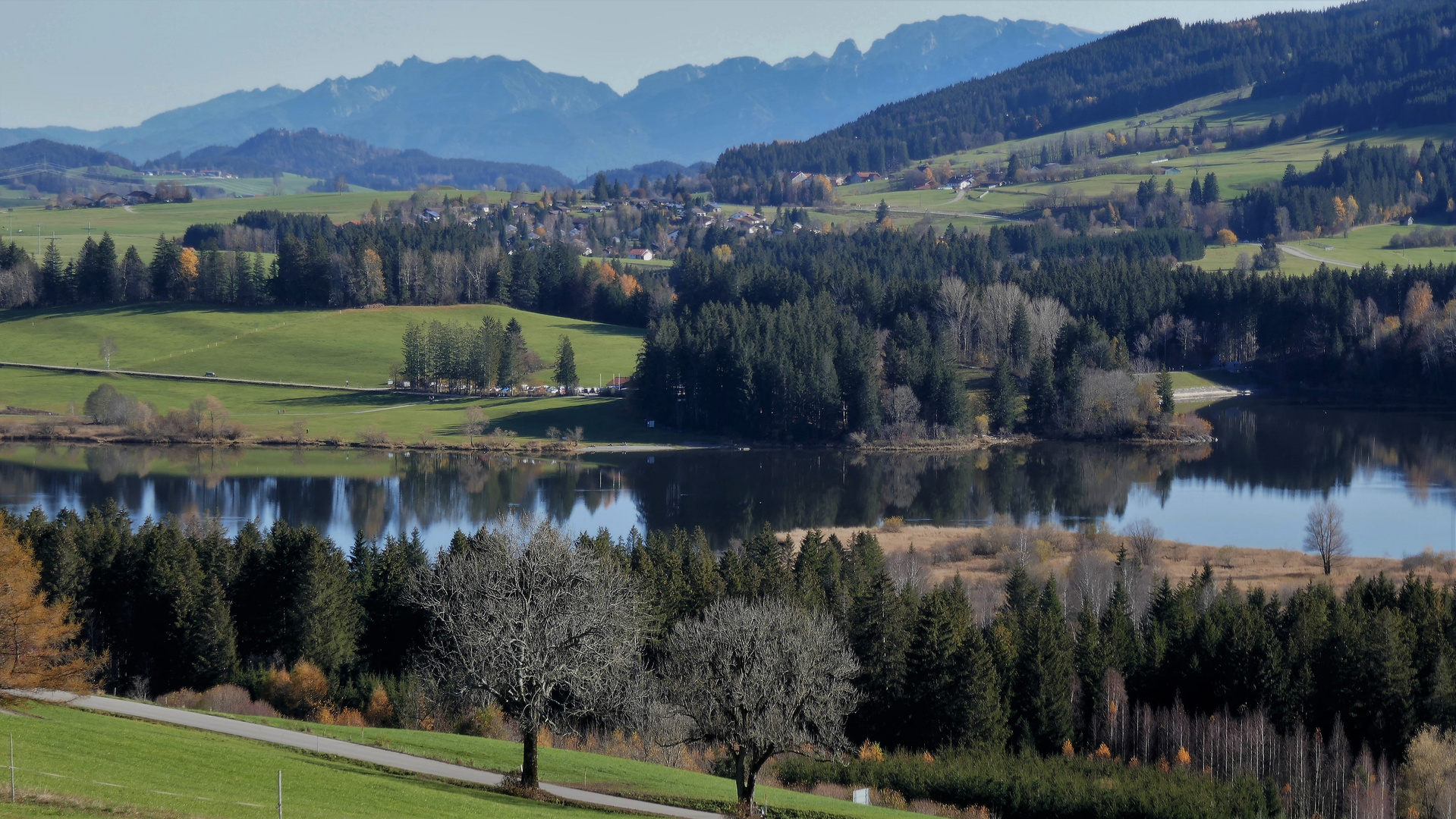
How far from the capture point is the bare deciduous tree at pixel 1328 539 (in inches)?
2205

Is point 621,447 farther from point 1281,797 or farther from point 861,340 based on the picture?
point 1281,797

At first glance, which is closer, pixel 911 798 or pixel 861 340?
pixel 911 798

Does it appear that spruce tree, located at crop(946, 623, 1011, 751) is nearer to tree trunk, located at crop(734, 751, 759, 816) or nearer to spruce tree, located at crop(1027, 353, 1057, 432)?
tree trunk, located at crop(734, 751, 759, 816)

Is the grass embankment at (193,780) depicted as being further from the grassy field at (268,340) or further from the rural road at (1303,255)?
the rural road at (1303,255)

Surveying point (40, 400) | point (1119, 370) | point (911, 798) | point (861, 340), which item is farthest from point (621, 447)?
point (911, 798)

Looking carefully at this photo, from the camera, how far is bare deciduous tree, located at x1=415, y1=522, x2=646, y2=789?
2561cm

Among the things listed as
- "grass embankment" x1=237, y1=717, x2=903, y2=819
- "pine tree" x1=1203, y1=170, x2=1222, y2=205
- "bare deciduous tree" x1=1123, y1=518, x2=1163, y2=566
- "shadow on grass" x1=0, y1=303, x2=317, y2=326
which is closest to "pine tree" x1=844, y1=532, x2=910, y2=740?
"grass embankment" x1=237, y1=717, x2=903, y2=819

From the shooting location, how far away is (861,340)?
10569 cm

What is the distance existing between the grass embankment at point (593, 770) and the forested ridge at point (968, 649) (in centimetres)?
493

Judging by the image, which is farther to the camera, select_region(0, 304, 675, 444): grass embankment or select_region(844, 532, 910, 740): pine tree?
select_region(0, 304, 675, 444): grass embankment

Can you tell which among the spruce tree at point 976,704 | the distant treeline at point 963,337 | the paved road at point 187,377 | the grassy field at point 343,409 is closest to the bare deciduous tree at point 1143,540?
the spruce tree at point 976,704

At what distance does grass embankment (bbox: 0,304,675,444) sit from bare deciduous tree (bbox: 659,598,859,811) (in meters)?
72.2

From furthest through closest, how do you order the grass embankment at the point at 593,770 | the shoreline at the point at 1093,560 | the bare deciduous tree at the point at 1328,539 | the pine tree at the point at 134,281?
the pine tree at the point at 134,281 → the bare deciduous tree at the point at 1328,539 → the shoreline at the point at 1093,560 → the grass embankment at the point at 593,770

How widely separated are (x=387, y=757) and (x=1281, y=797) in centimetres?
2148
